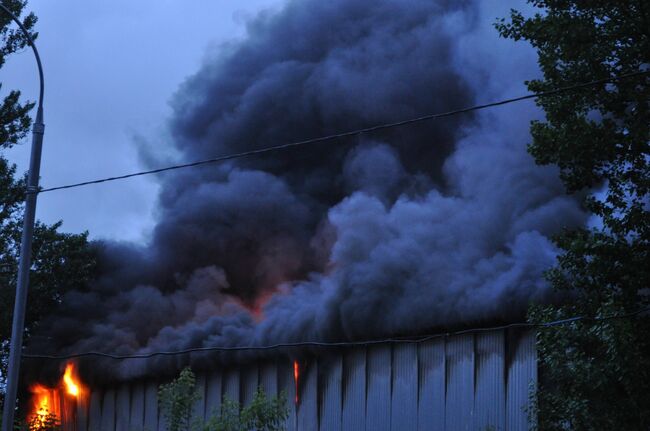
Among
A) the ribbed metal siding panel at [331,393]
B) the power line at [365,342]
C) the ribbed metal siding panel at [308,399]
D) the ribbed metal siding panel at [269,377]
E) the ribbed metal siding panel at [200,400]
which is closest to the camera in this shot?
the power line at [365,342]

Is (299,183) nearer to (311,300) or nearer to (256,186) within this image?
(256,186)

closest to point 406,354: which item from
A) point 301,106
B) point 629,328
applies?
point 629,328

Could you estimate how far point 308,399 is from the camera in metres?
22.7

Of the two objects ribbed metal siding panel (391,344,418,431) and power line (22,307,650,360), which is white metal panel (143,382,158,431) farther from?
ribbed metal siding panel (391,344,418,431)

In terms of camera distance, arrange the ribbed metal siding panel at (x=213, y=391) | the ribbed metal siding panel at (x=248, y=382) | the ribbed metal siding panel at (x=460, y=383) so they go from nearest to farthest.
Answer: the ribbed metal siding panel at (x=460, y=383) → the ribbed metal siding panel at (x=248, y=382) → the ribbed metal siding panel at (x=213, y=391)

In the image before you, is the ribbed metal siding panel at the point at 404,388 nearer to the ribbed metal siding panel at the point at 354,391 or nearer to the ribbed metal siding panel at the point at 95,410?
the ribbed metal siding panel at the point at 354,391

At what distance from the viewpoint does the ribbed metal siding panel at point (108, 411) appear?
27.8 m

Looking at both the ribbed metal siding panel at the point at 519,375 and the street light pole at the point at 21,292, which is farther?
the ribbed metal siding panel at the point at 519,375

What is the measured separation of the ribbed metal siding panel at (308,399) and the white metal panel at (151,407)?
17.0 ft

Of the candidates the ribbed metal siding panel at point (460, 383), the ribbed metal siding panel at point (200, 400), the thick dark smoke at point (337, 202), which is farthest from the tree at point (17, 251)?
the ribbed metal siding panel at point (460, 383)

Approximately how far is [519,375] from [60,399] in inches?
655

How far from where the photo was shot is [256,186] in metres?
36.3

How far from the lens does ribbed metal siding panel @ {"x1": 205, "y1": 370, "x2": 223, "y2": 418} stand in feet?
82.0

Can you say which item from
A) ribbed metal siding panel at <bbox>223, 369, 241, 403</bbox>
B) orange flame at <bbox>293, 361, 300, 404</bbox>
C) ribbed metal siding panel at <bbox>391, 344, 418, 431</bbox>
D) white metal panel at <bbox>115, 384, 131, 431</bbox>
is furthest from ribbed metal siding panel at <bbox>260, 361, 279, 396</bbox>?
white metal panel at <bbox>115, 384, 131, 431</bbox>
